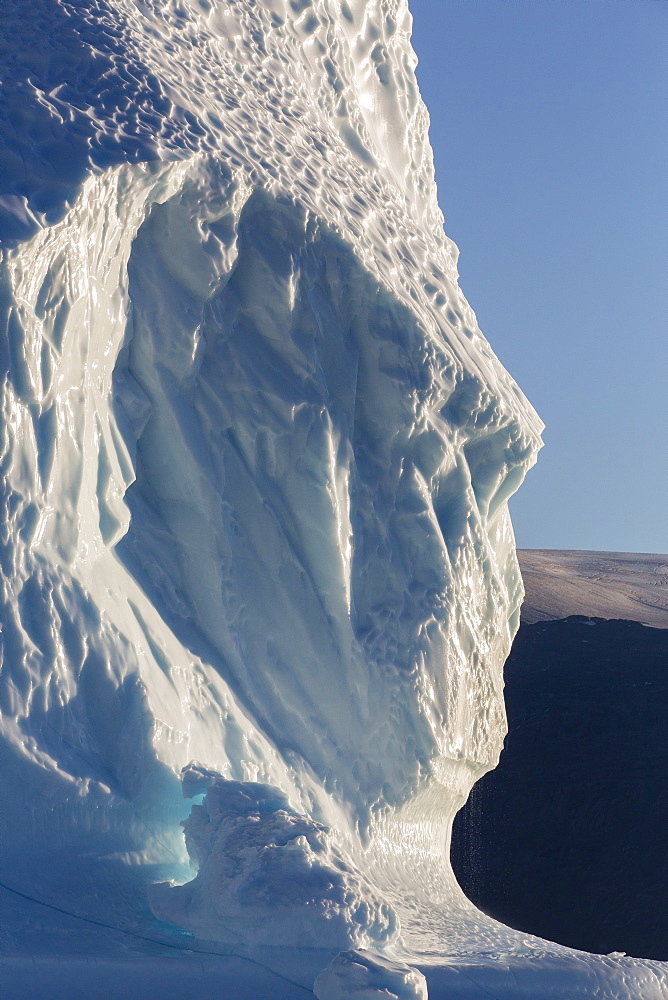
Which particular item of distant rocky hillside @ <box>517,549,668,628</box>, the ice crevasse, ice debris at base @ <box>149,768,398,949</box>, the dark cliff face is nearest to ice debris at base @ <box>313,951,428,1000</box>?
the ice crevasse

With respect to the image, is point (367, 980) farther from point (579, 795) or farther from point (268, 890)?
point (579, 795)

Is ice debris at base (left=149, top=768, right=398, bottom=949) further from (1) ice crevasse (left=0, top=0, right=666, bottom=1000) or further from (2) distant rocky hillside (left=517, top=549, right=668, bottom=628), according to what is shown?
(2) distant rocky hillside (left=517, top=549, right=668, bottom=628)

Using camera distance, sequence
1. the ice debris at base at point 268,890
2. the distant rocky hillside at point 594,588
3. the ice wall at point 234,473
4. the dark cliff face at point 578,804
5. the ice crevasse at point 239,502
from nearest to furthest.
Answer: the ice debris at base at point 268,890, the ice crevasse at point 239,502, the ice wall at point 234,473, the dark cliff face at point 578,804, the distant rocky hillside at point 594,588

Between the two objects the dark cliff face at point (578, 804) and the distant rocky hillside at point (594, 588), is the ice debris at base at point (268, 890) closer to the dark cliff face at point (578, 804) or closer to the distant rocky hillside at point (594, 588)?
the dark cliff face at point (578, 804)

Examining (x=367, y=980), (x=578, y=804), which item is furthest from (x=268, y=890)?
(x=578, y=804)

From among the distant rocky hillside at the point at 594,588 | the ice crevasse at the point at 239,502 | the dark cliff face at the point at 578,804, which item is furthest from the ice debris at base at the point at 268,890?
the distant rocky hillside at the point at 594,588

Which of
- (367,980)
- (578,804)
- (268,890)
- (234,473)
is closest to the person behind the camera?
(367,980)
